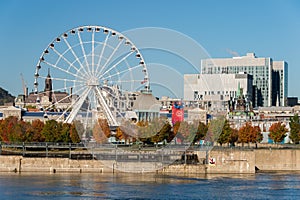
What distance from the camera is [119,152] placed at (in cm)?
5875

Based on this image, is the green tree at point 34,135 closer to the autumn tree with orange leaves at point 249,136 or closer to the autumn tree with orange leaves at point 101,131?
the autumn tree with orange leaves at point 101,131

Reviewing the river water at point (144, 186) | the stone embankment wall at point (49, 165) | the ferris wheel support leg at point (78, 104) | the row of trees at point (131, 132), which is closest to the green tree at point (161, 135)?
the row of trees at point (131, 132)

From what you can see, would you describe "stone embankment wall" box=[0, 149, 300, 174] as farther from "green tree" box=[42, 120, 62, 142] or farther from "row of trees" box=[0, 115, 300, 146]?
"green tree" box=[42, 120, 62, 142]

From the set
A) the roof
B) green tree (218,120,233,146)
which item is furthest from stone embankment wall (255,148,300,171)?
the roof

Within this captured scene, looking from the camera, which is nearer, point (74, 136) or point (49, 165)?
point (49, 165)

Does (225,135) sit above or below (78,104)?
below

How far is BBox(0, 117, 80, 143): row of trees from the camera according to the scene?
68.8 m

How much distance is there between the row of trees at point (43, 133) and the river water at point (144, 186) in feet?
48.1

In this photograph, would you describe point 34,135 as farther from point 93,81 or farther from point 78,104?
point 93,81

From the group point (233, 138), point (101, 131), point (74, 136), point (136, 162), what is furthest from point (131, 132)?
point (136, 162)

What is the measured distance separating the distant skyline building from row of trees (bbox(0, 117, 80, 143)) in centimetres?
9716

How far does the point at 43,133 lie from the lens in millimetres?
70375

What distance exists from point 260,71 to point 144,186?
132870 mm

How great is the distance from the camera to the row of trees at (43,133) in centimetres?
6875
